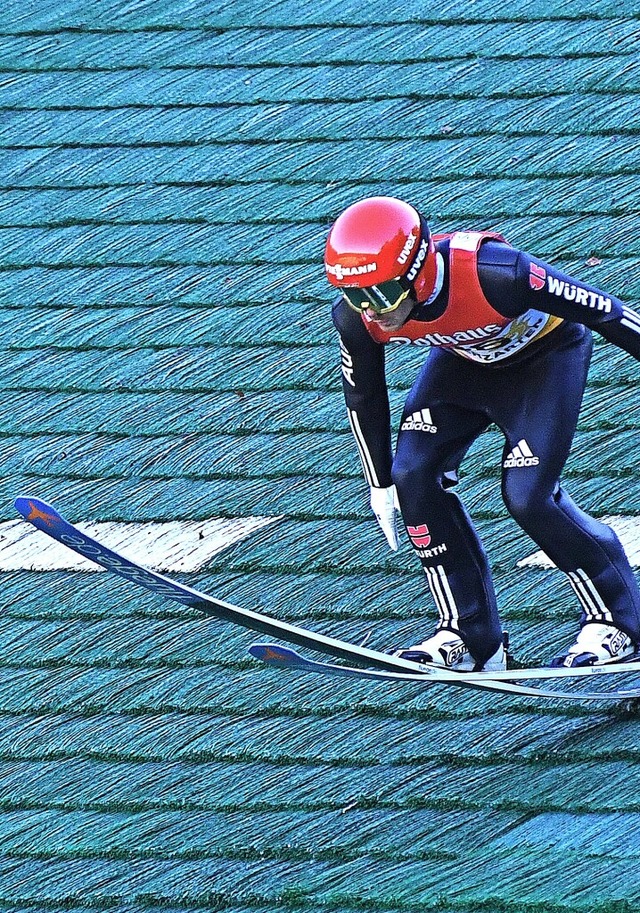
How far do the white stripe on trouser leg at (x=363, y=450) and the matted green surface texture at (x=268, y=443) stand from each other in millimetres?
578

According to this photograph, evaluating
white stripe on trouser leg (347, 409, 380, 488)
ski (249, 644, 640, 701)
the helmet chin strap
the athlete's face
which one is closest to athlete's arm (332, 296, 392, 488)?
white stripe on trouser leg (347, 409, 380, 488)

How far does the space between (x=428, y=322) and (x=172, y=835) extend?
1464 millimetres

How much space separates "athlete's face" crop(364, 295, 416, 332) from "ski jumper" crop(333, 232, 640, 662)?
0.03 m

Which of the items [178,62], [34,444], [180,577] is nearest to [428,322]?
[180,577]

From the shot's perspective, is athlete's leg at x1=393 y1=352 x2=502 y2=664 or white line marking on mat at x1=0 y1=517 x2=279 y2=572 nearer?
athlete's leg at x1=393 y1=352 x2=502 y2=664

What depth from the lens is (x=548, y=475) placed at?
326 cm

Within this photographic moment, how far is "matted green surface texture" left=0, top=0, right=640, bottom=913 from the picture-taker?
3436mm

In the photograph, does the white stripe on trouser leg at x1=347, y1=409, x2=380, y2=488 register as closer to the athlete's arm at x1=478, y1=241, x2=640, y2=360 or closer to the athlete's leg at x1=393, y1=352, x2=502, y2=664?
the athlete's leg at x1=393, y1=352, x2=502, y2=664

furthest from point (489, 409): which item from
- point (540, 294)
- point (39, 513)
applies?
point (39, 513)

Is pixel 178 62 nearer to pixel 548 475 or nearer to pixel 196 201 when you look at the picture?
pixel 196 201

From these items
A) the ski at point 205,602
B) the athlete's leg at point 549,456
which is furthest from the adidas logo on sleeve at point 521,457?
the ski at point 205,602

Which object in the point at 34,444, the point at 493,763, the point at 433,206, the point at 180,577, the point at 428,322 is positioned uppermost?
the point at 428,322

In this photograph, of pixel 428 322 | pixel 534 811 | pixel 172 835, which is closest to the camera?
pixel 428 322

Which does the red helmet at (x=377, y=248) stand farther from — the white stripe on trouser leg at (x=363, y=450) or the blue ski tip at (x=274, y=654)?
the blue ski tip at (x=274, y=654)
